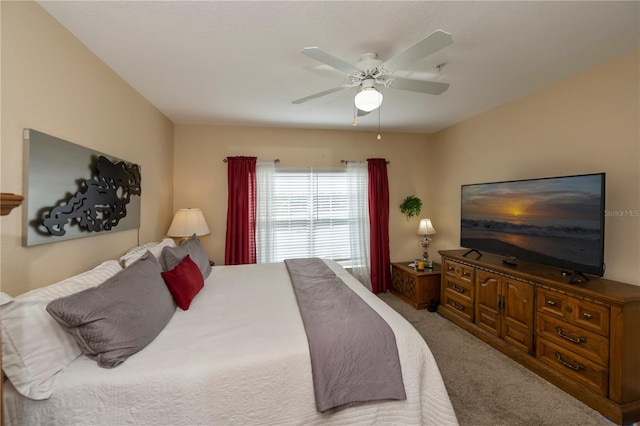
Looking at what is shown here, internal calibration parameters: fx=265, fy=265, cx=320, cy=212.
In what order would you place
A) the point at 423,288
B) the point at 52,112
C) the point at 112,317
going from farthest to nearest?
1. the point at 423,288
2. the point at 52,112
3. the point at 112,317

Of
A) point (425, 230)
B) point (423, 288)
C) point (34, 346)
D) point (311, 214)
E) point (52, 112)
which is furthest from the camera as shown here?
point (311, 214)

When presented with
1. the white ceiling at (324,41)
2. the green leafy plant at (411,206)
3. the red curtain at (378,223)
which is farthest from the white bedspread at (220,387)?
the green leafy plant at (411,206)

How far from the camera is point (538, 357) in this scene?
7.33 ft

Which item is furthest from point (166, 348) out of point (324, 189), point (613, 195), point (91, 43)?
point (613, 195)

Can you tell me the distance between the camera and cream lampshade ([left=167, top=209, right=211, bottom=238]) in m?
3.15

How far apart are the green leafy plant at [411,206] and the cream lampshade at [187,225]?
9.60 feet

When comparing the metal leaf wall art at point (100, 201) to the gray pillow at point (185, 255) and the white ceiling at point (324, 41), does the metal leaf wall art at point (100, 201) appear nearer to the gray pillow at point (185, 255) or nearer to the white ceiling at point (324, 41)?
the gray pillow at point (185, 255)

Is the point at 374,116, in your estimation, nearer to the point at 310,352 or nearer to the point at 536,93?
the point at 536,93

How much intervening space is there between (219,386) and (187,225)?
2365 mm

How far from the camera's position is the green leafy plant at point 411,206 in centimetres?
409

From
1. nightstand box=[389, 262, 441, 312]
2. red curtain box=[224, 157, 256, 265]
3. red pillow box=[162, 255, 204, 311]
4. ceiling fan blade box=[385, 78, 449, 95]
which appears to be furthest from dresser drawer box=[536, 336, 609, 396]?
red curtain box=[224, 157, 256, 265]

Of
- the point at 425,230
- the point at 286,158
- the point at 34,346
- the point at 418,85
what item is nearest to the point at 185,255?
the point at 34,346

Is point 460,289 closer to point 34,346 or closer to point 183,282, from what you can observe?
point 183,282

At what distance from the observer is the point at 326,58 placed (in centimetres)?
155
